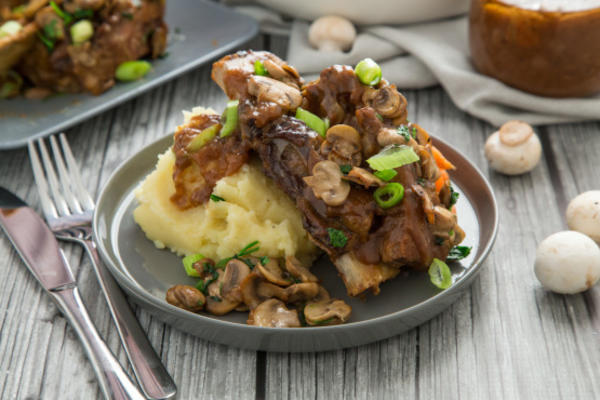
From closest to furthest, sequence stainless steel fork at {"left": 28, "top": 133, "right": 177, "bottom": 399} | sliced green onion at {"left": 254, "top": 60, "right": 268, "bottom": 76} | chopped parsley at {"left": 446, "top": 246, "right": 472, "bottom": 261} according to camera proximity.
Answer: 1. stainless steel fork at {"left": 28, "top": 133, "right": 177, "bottom": 399}
2. chopped parsley at {"left": 446, "top": 246, "right": 472, "bottom": 261}
3. sliced green onion at {"left": 254, "top": 60, "right": 268, "bottom": 76}

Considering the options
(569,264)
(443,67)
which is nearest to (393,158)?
(569,264)

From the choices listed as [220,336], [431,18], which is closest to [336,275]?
[220,336]

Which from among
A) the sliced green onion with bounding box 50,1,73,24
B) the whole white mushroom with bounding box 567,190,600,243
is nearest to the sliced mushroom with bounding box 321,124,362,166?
the whole white mushroom with bounding box 567,190,600,243

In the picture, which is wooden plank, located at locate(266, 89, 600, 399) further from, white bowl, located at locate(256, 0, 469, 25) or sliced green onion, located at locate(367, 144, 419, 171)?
white bowl, located at locate(256, 0, 469, 25)

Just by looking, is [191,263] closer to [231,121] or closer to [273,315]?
[273,315]

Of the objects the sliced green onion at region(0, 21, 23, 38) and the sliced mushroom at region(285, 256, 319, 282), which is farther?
the sliced green onion at region(0, 21, 23, 38)

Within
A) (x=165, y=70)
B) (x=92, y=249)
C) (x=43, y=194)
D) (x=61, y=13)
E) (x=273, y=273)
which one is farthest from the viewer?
(x=165, y=70)

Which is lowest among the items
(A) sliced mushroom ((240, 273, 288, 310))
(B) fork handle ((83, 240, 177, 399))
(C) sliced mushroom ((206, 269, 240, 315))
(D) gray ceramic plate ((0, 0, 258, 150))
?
(D) gray ceramic plate ((0, 0, 258, 150))

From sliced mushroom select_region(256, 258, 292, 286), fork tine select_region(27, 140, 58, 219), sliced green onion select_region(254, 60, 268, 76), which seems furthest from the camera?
fork tine select_region(27, 140, 58, 219)

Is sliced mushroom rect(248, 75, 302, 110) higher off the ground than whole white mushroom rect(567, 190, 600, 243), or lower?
higher
